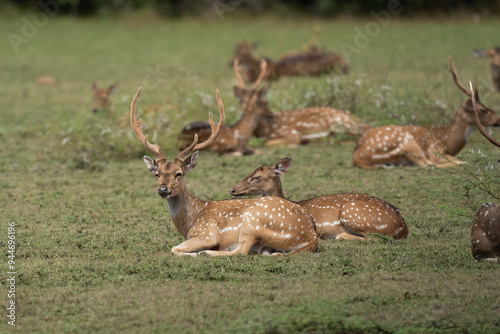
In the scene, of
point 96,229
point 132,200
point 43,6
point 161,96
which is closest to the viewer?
point 96,229

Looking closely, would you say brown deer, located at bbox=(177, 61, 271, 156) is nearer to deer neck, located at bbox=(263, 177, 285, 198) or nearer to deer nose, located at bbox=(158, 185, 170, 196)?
deer neck, located at bbox=(263, 177, 285, 198)

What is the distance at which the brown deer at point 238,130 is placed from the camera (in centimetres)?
1094

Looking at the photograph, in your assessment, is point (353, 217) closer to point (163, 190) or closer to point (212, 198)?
point (163, 190)

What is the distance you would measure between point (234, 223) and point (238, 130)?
4.70 m

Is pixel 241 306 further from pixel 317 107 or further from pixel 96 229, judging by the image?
pixel 317 107

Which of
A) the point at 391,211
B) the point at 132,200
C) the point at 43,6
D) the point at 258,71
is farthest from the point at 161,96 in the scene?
the point at 43,6

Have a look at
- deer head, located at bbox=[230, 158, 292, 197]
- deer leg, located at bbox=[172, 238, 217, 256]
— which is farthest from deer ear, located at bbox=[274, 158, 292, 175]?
deer leg, located at bbox=[172, 238, 217, 256]

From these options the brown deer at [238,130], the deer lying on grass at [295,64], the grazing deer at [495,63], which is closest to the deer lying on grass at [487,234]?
the brown deer at [238,130]

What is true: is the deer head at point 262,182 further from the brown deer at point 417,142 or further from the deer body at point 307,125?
the deer body at point 307,125

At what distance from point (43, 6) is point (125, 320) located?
24517mm

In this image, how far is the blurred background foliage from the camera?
25609 mm

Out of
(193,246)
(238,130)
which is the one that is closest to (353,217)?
(193,246)

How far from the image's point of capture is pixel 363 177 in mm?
9297

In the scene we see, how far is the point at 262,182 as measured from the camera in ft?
24.2
